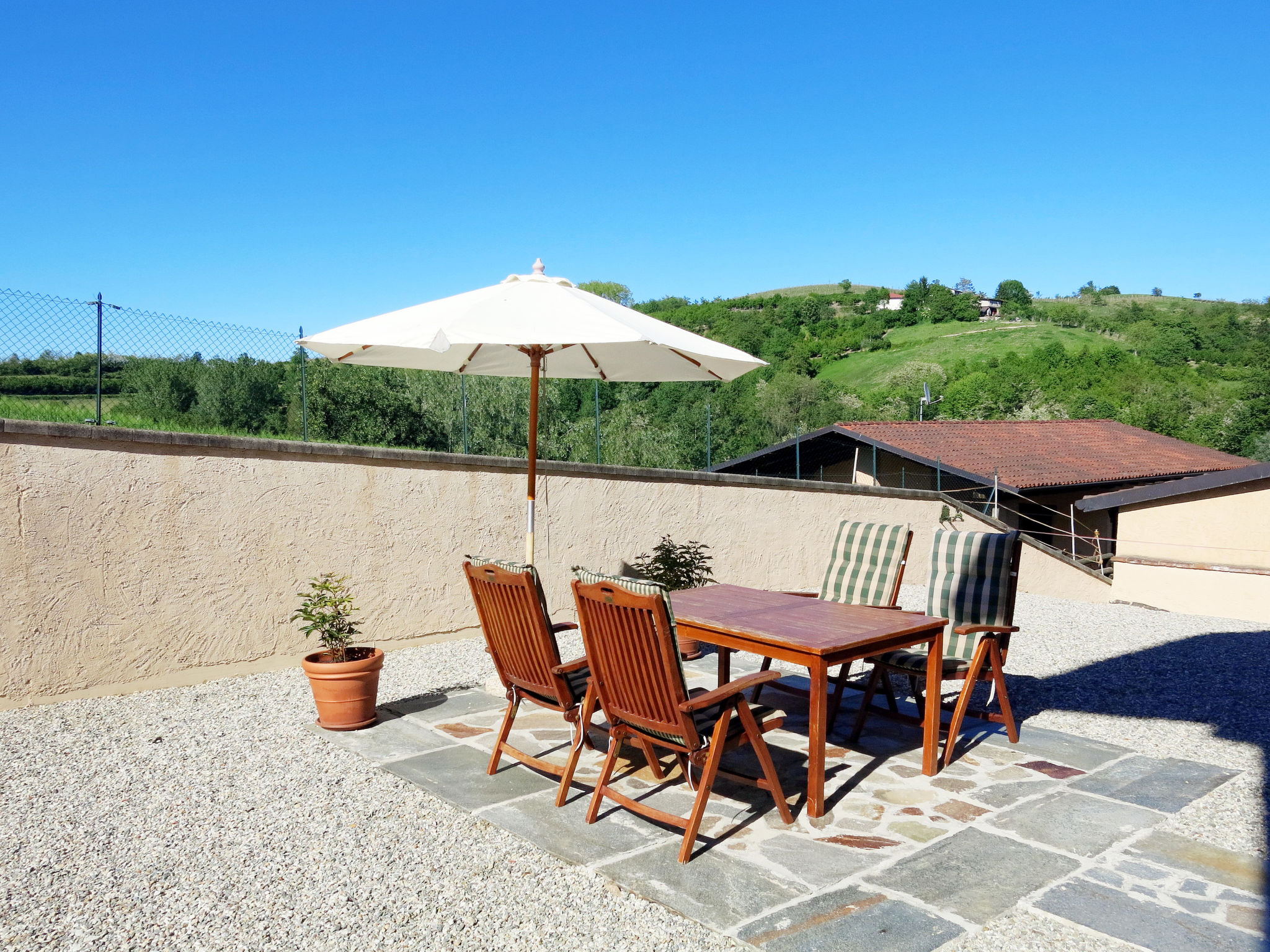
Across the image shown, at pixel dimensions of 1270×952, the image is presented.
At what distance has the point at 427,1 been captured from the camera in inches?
443

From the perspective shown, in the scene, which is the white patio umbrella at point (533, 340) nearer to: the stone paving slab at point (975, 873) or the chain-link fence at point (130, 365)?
the chain-link fence at point (130, 365)

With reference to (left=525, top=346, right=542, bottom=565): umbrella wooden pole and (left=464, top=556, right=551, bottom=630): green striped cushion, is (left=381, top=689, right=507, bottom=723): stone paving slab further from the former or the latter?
(left=464, top=556, right=551, bottom=630): green striped cushion

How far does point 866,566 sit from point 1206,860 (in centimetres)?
251

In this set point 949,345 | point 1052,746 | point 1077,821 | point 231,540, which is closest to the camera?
point 1077,821

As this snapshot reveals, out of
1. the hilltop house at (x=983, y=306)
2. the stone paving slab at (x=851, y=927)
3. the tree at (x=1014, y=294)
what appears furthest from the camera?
the tree at (x=1014, y=294)

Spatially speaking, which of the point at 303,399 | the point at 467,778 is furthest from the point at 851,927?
the point at 303,399

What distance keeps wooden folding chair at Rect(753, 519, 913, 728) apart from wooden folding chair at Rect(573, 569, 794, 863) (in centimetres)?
177

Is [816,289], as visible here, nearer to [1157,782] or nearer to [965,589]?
[965,589]

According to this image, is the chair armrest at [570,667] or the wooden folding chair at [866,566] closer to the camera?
the chair armrest at [570,667]

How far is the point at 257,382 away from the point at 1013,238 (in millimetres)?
35428

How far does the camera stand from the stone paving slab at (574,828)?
2973 mm

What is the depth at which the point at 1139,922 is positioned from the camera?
2.47 meters

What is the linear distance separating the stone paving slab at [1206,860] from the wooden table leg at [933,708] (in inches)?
33.4

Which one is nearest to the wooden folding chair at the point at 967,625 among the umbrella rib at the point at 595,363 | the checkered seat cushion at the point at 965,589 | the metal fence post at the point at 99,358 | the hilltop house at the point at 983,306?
the checkered seat cushion at the point at 965,589
